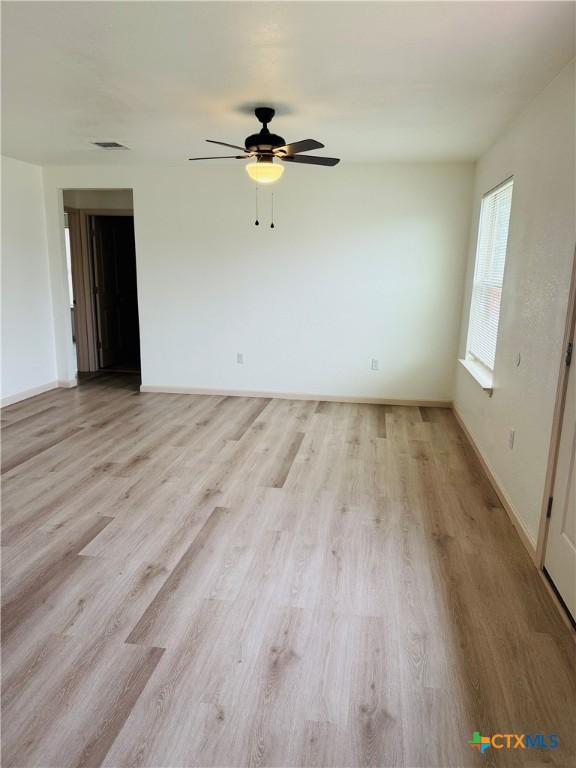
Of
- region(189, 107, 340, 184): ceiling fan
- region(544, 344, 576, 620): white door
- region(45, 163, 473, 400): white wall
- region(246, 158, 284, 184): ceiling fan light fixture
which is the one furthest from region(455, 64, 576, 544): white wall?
region(246, 158, 284, 184): ceiling fan light fixture

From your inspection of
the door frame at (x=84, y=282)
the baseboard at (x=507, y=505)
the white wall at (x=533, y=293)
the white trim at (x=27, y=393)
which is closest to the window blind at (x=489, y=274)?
the white wall at (x=533, y=293)

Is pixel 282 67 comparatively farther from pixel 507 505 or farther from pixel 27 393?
pixel 27 393

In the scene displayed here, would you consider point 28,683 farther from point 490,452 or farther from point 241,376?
point 241,376

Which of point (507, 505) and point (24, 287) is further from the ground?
point (24, 287)

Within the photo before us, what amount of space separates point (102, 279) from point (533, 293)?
6254 mm

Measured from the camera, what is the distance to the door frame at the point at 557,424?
Answer: 2.41 metres

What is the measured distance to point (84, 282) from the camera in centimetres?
719

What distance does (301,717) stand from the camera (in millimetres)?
1753

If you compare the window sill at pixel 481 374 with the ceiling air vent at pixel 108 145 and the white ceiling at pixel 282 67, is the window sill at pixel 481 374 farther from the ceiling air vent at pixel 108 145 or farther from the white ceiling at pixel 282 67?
the ceiling air vent at pixel 108 145

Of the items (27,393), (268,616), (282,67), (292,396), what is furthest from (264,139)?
(27,393)

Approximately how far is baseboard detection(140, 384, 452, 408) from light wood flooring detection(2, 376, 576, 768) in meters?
1.77

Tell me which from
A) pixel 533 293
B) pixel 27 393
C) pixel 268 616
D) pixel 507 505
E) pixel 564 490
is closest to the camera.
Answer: pixel 268 616

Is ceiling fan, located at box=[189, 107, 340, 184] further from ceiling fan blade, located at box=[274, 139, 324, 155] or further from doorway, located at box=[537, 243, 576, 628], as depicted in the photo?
doorway, located at box=[537, 243, 576, 628]

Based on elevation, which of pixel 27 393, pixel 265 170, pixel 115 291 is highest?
pixel 265 170
